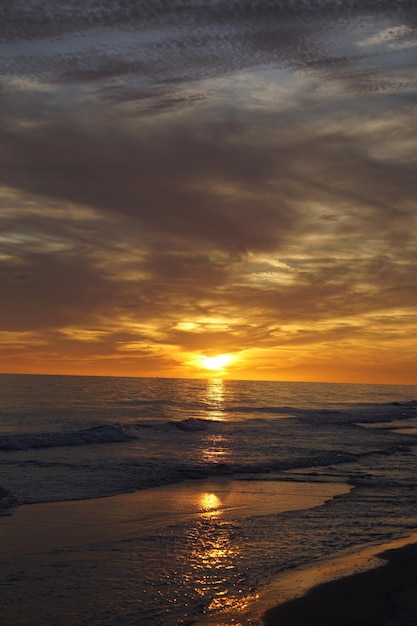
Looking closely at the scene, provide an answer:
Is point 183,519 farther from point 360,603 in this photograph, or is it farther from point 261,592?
point 360,603

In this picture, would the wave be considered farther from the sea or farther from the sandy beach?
the sandy beach

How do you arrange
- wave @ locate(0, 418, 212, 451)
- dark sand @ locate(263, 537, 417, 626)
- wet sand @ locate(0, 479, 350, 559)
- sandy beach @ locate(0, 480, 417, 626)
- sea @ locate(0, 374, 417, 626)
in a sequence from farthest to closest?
wave @ locate(0, 418, 212, 451), wet sand @ locate(0, 479, 350, 559), sea @ locate(0, 374, 417, 626), sandy beach @ locate(0, 480, 417, 626), dark sand @ locate(263, 537, 417, 626)

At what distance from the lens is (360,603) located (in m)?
10.6

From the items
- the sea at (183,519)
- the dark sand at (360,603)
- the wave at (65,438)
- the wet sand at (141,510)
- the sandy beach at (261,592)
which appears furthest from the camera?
the wave at (65,438)

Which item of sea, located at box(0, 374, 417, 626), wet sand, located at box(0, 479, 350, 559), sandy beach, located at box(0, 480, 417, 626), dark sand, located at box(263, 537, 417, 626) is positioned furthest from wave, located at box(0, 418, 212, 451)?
dark sand, located at box(263, 537, 417, 626)

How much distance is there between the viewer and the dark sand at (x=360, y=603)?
9773 mm

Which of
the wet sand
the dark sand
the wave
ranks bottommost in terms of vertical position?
the wave

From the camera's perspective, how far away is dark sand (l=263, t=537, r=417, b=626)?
9.77 meters

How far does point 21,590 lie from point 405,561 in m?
7.54

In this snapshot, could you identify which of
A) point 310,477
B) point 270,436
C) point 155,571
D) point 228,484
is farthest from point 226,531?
point 270,436

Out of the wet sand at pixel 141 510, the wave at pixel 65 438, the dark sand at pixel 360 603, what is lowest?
the wave at pixel 65 438

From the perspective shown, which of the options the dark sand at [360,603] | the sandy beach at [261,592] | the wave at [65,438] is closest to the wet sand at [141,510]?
the sandy beach at [261,592]

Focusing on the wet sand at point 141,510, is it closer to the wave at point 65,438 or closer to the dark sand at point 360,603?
the dark sand at point 360,603

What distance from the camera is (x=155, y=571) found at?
12227mm
